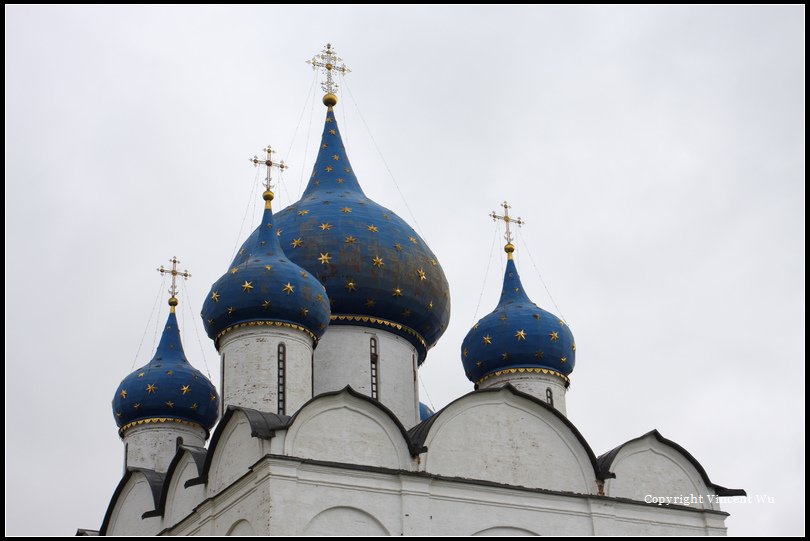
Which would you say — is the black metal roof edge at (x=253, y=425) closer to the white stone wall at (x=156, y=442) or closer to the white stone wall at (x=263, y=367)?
the white stone wall at (x=263, y=367)

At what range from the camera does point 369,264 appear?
53.3 feet

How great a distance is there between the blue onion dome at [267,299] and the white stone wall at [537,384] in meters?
3.49

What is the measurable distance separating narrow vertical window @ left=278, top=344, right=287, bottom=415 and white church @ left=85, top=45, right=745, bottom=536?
2 centimetres

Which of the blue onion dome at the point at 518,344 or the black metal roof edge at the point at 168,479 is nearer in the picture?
the black metal roof edge at the point at 168,479

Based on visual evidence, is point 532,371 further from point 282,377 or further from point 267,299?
point 267,299

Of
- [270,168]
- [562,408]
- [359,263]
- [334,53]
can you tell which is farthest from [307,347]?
[334,53]

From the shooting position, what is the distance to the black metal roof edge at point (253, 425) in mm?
12375

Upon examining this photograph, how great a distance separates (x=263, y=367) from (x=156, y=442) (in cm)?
353

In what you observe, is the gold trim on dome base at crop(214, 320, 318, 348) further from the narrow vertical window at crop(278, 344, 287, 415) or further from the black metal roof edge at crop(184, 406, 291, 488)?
the black metal roof edge at crop(184, 406, 291, 488)

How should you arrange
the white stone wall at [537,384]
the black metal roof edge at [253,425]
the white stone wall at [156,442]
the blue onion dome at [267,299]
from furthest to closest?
the white stone wall at [537,384], the white stone wall at [156,442], the blue onion dome at [267,299], the black metal roof edge at [253,425]

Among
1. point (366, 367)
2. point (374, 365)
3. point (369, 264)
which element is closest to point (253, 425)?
point (366, 367)

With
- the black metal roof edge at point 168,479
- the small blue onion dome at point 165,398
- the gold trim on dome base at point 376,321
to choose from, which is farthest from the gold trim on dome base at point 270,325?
the small blue onion dome at point 165,398

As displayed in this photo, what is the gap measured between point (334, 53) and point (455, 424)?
7789 millimetres

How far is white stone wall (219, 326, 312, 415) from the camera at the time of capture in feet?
45.8
